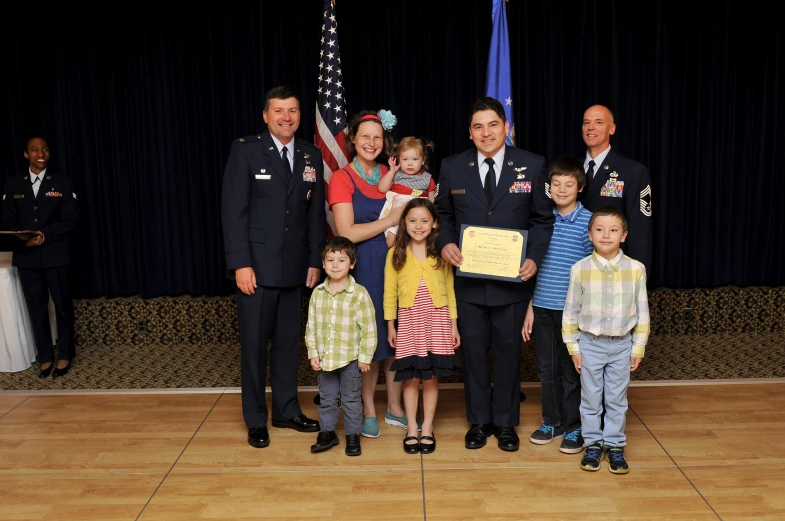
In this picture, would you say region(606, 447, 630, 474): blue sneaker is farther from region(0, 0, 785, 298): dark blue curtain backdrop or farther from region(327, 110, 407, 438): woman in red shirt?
region(0, 0, 785, 298): dark blue curtain backdrop

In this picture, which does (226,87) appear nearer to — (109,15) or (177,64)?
(177,64)

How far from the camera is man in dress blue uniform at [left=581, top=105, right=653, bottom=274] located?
3443 mm

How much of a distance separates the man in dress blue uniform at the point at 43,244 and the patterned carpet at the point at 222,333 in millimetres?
231

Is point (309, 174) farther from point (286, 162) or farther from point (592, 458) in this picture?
point (592, 458)

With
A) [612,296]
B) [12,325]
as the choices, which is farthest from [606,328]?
[12,325]

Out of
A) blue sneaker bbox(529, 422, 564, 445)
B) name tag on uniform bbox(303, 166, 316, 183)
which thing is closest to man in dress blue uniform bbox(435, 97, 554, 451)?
blue sneaker bbox(529, 422, 564, 445)

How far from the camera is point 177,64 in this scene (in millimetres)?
5734

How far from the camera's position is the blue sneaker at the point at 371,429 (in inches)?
146

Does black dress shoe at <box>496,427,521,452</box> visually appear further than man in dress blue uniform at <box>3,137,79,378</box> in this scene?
No

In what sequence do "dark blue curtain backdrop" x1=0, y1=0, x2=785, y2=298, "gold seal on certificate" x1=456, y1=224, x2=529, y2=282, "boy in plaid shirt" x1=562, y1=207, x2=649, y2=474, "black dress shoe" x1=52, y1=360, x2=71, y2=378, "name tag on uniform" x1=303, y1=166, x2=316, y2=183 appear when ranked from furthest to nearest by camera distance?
"dark blue curtain backdrop" x1=0, y1=0, x2=785, y2=298, "black dress shoe" x1=52, y1=360, x2=71, y2=378, "name tag on uniform" x1=303, y1=166, x2=316, y2=183, "gold seal on certificate" x1=456, y1=224, x2=529, y2=282, "boy in plaid shirt" x1=562, y1=207, x2=649, y2=474

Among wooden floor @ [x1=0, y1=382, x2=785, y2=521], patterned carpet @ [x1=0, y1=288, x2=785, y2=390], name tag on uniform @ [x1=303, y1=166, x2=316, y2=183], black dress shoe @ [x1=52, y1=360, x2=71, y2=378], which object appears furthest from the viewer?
patterned carpet @ [x1=0, y1=288, x2=785, y2=390]

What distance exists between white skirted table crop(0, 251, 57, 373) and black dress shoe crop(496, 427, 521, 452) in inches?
137

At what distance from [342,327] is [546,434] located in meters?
1.16

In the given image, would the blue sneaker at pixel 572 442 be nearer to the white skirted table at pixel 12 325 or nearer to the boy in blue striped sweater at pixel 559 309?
the boy in blue striped sweater at pixel 559 309
